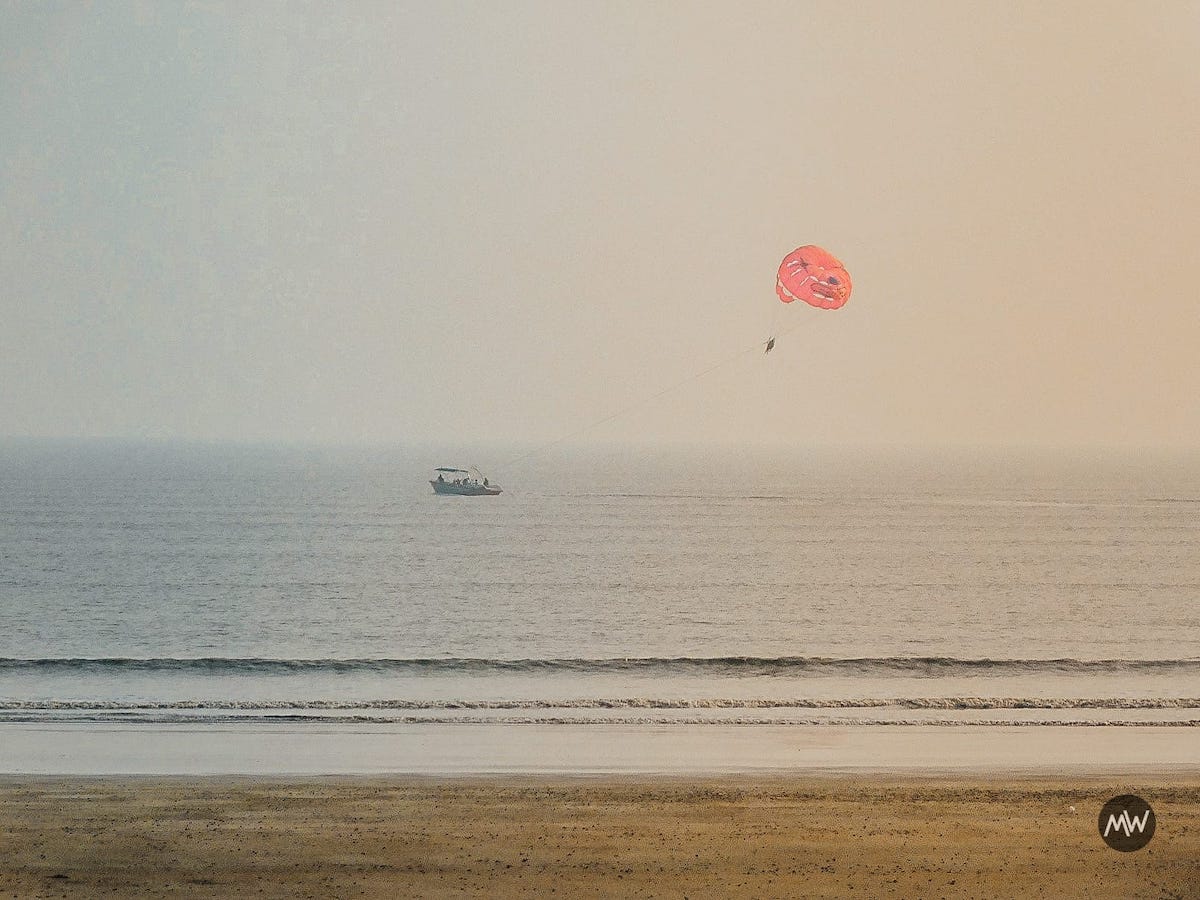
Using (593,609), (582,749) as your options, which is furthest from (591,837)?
(593,609)

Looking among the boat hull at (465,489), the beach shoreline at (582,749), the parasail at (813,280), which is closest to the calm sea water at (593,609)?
the beach shoreline at (582,749)

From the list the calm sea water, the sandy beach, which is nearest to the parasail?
the calm sea water

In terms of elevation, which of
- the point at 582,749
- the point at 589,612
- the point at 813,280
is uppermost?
the point at 813,280

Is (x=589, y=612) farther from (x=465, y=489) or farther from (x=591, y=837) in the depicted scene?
(x=465, y=489)

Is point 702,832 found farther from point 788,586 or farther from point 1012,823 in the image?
point 788,586

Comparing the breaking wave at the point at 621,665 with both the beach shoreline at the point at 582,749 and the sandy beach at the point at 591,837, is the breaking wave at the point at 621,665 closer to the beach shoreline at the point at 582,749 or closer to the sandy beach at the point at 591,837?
the beach shoreline at the point at 582,749

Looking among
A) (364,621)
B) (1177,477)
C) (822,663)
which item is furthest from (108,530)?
(1177,477)
